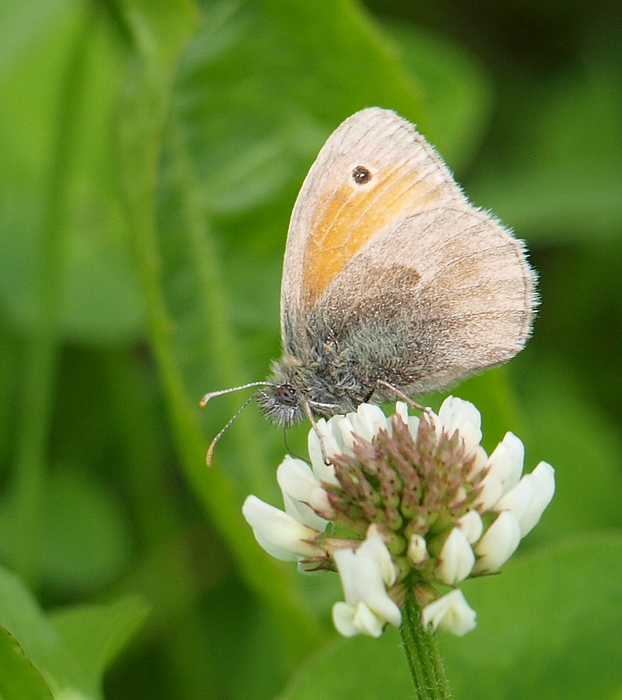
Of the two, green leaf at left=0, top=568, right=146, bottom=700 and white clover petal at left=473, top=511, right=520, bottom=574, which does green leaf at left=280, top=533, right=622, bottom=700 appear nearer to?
green leaf at left=0, top=568, right=146, bottom=700

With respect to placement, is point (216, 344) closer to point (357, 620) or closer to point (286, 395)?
point (286, 395)

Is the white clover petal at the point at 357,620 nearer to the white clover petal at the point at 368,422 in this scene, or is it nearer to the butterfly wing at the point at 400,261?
the white clover petal at the point at 368,422

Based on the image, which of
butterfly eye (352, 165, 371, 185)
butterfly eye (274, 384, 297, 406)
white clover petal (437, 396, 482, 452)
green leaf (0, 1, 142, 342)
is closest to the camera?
white clover petal (437, 396, 482, 452)

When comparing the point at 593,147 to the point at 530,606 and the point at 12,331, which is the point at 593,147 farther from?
the point at 530,606

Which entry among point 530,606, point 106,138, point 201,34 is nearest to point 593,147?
point 106,138

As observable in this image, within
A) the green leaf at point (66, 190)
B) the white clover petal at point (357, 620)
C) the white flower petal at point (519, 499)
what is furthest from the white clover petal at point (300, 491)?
the green leaf at point (66, 190)

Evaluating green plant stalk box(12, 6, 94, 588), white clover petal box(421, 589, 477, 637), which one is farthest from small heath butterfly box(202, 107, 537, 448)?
green plant stalk box(12, 6, 94, 588)
